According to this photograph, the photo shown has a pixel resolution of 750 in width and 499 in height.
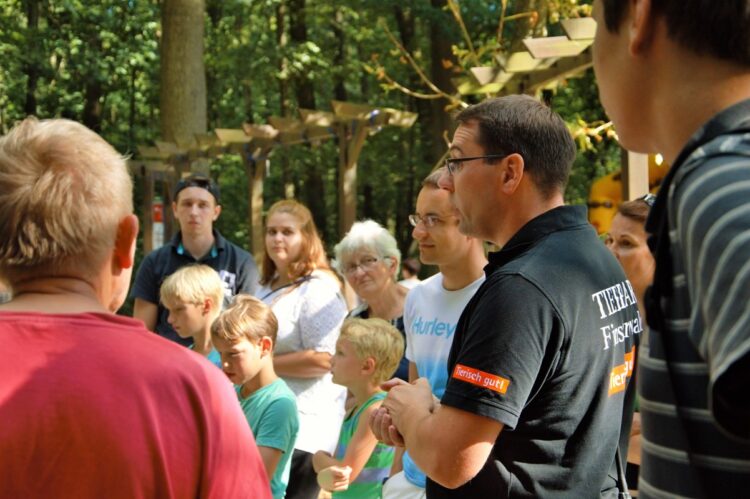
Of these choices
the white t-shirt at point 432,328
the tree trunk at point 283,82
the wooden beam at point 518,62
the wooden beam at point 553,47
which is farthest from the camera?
the tree trunk at point 283,82

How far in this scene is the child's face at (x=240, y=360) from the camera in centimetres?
441

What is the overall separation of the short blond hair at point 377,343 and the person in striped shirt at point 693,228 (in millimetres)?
3197

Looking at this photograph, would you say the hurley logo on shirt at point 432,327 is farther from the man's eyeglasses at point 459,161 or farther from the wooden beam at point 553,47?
the wooden beam at point 553,47

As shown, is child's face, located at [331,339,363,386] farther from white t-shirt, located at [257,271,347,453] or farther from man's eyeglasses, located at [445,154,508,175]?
man's eyeglasses, located at [445,154,508,175]

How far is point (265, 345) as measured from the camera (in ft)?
14.8

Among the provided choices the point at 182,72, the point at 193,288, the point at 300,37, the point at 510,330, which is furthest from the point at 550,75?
the point at 300,37

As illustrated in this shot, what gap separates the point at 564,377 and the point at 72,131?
1.23 meters

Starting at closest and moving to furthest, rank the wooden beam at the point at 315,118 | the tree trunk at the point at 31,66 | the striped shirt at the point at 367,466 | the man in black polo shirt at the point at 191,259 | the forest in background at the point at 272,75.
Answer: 1. the striped shirt at the point at 367,466
2. the man in black polo shirt at the point at 191,259
3. the wooden beam at the point at 315,118
4. the forest in background at the point at 272,75
5. the tree trunk at the point at 31,66

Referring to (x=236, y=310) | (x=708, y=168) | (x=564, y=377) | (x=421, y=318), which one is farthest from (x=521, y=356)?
(x=236, y=310)

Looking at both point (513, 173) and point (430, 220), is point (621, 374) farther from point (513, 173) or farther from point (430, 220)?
point (430, 220)

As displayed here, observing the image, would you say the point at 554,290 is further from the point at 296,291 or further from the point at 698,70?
the point at 296,291

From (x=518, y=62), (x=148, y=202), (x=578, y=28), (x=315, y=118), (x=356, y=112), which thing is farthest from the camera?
(x=148, y=202)

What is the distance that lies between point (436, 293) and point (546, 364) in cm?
176

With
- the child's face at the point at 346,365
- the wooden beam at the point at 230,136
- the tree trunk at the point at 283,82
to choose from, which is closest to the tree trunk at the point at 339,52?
the tree trunk at the point at 283,82
